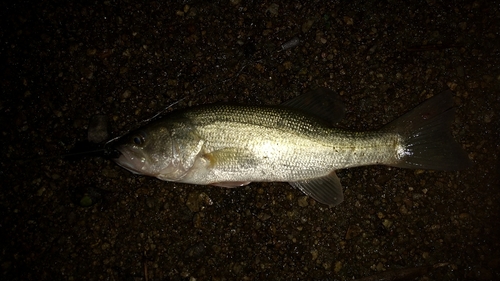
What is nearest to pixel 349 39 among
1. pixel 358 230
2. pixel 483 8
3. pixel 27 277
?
pixel 483 8

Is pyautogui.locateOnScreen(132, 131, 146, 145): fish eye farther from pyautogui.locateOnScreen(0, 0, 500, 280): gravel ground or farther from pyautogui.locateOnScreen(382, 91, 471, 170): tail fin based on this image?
pyautogui.locateOnScreen(382, 91, 471, 170): tail fin

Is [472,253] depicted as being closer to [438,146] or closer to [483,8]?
[438,146]

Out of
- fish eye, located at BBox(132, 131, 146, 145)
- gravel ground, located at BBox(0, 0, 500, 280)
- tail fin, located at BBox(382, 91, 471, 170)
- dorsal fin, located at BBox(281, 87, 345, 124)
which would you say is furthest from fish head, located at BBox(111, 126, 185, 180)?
tail fin, located at BBox(382, 91, 471, 170)

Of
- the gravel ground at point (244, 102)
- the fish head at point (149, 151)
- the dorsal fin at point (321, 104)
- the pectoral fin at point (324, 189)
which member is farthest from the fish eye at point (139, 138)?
the pectoral fin at point (324, 189)

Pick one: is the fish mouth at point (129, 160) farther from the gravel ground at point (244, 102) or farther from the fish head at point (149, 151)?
the gravel ground at point (244, 102)

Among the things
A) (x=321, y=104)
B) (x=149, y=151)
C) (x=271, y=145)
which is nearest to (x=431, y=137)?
(x=321, y=104)
